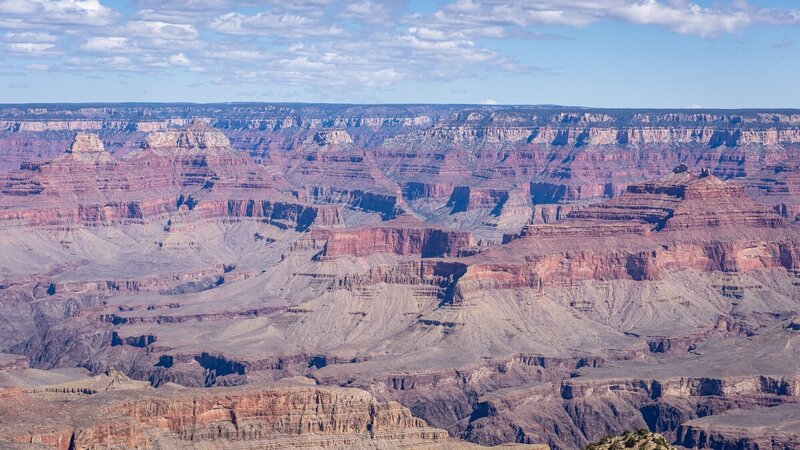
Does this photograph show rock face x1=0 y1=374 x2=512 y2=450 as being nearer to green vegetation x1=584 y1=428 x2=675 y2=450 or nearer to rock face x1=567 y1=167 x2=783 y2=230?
green vegetation x1=584 y1=428 x2=675 y2=450

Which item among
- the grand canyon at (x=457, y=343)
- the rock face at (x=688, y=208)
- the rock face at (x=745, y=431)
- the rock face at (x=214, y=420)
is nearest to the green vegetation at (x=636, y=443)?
the rock face at (x=214, y=420)

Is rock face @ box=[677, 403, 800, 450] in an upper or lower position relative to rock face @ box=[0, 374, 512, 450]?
lower

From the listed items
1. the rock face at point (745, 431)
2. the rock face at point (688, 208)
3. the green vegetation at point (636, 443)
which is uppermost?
the green vegetation at point (636, 443)

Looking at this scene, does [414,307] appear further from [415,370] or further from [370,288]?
[415,370]

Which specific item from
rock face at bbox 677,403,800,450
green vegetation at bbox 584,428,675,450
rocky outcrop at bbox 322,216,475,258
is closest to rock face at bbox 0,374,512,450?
rock face at bbox 677,403,800,450

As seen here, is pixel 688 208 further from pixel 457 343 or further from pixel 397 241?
pixel 457 343

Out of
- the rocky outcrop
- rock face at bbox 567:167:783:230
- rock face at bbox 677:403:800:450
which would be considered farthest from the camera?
the rocky outcrop

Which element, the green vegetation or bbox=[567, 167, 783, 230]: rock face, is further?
bbox=[567, 167, 783, 230]: rock face

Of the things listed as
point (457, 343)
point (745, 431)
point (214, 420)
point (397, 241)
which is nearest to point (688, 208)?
point (397, 241)

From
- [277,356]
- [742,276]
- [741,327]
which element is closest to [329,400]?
[277,356]

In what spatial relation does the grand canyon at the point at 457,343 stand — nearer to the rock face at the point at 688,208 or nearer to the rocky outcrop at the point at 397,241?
the rocky outcrop at the point at 397,241

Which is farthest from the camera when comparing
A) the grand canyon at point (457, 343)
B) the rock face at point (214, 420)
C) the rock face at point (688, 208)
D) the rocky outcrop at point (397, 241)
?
the rocky outcrop at point (397, 241)
